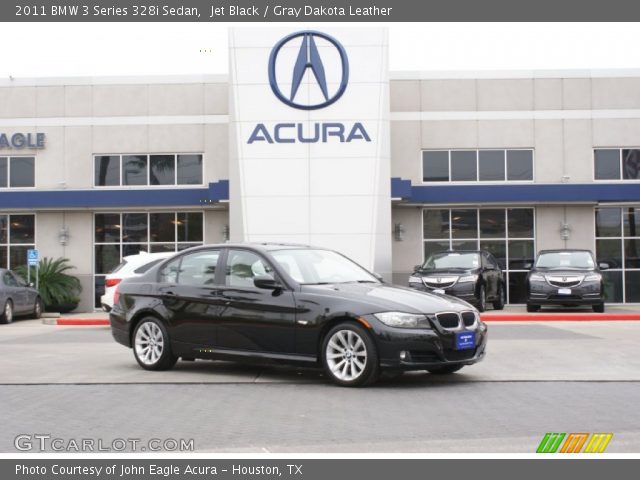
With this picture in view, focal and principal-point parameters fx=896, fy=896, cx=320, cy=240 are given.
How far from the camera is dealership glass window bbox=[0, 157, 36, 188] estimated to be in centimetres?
2955

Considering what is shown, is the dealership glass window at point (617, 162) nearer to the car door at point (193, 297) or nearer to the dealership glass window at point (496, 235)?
the dealership glass window at point (496, 235)

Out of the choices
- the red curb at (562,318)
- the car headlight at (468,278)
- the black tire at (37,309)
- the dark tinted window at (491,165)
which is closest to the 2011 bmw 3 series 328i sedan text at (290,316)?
the red curb at (562,318)

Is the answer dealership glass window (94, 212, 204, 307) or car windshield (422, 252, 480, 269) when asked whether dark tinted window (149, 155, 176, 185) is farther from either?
car windshield (422, 252, 480, 269)

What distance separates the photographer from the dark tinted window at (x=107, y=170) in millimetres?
29328

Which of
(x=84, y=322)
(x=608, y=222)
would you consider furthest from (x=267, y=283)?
(x=608, y=222)

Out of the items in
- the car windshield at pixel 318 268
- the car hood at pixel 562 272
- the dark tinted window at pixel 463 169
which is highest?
the dark tinted window at pixel 463 169

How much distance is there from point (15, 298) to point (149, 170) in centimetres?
731

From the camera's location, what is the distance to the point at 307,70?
26656 millimetres

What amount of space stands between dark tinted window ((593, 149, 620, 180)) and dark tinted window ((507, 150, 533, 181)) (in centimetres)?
210

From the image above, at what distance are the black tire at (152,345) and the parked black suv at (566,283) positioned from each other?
46.3ft

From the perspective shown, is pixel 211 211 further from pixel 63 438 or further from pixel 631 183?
pixel 63 438

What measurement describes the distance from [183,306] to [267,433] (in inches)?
154

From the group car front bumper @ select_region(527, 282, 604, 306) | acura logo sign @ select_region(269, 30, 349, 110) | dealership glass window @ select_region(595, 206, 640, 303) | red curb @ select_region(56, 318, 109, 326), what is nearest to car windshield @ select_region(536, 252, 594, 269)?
car front bumper @ select_region(527, 282, 604, 306)

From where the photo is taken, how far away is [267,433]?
290 inches
